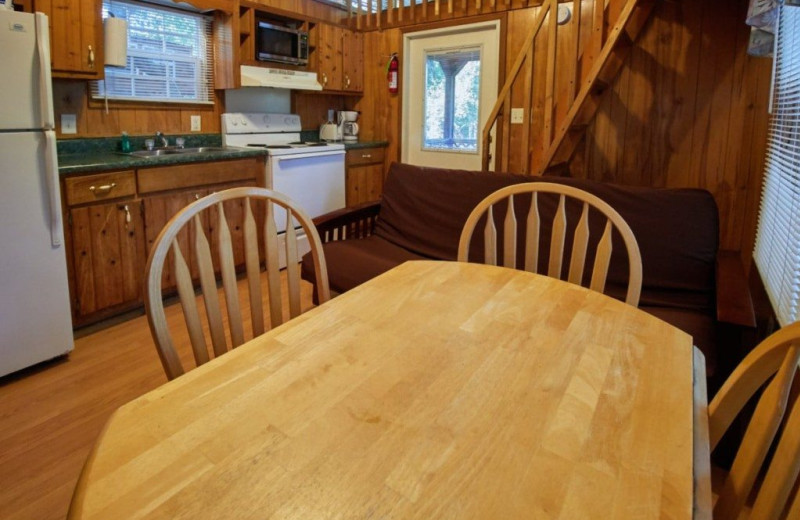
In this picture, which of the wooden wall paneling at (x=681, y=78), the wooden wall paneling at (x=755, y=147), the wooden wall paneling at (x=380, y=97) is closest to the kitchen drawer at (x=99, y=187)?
the wooden wall paneling at (x=380, y=97)

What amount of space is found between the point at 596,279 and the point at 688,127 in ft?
8.44

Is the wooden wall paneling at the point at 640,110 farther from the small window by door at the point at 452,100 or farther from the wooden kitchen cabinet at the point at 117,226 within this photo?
the wooden kitchen cabinet at the point at 117,226

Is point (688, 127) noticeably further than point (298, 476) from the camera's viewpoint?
Yes

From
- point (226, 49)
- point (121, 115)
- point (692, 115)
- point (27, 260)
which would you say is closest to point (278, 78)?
point (226, 49)

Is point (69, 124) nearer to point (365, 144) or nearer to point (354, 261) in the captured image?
point (354, 261)

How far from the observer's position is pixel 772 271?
2098mm

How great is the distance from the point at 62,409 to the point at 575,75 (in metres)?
3.13

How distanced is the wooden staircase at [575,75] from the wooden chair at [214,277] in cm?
222

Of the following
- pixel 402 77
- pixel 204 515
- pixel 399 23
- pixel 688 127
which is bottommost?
pixel 204 515

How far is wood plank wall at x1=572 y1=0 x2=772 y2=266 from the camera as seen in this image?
321cm

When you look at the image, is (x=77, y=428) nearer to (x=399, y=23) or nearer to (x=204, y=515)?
(x=204, y=515)

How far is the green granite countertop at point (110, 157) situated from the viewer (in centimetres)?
275

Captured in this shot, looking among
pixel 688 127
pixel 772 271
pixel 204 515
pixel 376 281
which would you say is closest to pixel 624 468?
pixel 204 515

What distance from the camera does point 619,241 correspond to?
2.52 m
